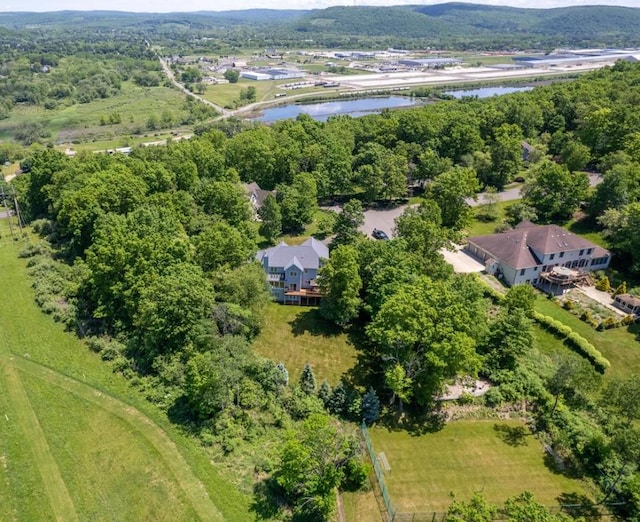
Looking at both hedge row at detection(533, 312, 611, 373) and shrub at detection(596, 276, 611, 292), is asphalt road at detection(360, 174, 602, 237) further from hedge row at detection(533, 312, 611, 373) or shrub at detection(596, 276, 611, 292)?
hedge row at detection(533, 312, 611, 373)

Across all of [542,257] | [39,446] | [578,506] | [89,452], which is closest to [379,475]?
[578,506]

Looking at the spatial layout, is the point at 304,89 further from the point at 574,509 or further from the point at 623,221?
the point at 574,509

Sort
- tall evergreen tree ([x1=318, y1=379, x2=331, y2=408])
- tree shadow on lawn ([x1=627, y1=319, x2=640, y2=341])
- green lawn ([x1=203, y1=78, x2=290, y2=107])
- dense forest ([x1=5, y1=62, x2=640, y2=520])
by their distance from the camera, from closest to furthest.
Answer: dense forest ([x1=5, y1=62, x2=640, y2=520]) < tall evergreen tree ([x1=318, y1=379, x2=331, y2=408]) < tree shadow on lawn ([x1=627, y1=319, x2=640, y2=341]) < green lawn ([x1=203, y1=78, x2=290, y2=107])

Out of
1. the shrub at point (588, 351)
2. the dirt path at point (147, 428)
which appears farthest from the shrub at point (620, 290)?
the dirt path at point (147, 428)

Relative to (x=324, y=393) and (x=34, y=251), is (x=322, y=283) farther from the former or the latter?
(x=34, y=251)

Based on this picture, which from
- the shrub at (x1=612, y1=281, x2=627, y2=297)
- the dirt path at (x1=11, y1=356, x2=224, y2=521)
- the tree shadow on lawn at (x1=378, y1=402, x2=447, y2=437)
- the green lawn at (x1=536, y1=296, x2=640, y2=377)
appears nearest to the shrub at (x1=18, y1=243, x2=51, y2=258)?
the dirt path at (x1=11, y1=356, x2=224, y2=521)

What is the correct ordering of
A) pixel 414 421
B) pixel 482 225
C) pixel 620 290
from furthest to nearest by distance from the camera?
pixel 482 225 → pixel 620 290 → pixel 414 421

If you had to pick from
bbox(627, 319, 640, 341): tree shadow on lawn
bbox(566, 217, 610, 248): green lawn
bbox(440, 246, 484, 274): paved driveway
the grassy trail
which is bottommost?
the grassy trail

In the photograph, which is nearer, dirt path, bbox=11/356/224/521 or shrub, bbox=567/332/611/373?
dirt path, bbox=11/356/224/521
